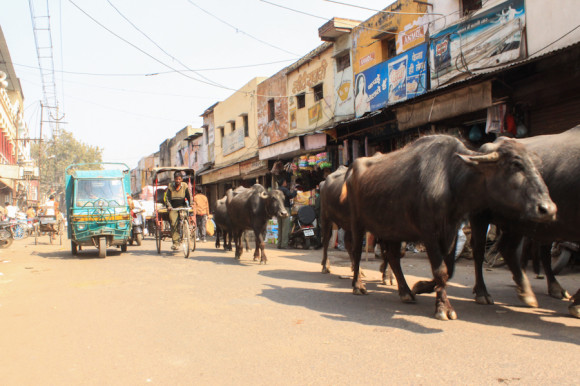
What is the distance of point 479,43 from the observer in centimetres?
1176

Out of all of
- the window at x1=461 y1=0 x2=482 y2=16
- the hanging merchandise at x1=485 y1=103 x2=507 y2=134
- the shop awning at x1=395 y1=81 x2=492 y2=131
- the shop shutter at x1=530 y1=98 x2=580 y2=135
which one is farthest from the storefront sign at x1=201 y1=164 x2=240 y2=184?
the shop shutter at x1=530 y1=98 x2=580 y2=135

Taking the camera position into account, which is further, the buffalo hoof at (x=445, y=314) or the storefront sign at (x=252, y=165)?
the storefront sign at (x=252, y=165)

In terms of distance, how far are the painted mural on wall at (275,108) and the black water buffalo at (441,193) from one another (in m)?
16.0

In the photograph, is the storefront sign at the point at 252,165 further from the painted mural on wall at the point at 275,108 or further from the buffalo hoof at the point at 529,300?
the buffalo hoof at the point at 529,300

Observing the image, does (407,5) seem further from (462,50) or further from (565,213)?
(565,213)

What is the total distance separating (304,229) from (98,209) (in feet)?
19.5

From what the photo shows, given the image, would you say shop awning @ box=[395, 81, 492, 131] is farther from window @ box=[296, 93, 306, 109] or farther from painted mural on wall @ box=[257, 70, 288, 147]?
painted mural on wall @ box=[257, 70, 288, 147]

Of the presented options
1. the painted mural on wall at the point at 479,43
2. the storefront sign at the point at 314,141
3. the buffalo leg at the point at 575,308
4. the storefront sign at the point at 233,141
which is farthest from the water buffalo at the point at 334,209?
the storefront sign at the point at 233,141

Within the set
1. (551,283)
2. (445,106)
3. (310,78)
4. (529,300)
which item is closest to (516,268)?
(529,300)

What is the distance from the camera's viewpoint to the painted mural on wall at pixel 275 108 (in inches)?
867

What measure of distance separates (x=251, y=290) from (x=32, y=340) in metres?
3.04

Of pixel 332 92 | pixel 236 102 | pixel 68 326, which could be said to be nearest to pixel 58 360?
pixel 68 326

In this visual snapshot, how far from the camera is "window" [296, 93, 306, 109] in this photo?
20.7 meters

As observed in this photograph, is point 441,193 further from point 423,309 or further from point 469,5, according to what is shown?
point 469,5
